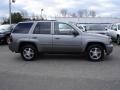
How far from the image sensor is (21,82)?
705cm

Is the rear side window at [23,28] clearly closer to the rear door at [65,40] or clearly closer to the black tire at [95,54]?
the rear door at [65,40]

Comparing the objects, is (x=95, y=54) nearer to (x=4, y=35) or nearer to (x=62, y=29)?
(x=62, y=29)

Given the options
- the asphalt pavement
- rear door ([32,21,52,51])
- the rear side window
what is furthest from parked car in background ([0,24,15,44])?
rear door ([32,21,52,51])

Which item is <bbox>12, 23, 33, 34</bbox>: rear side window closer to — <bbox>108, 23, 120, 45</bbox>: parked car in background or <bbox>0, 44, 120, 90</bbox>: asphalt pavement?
<bbox>0, 44, 120, 90</bbox>: asphalt pavement

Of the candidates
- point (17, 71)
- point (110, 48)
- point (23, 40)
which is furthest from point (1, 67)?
point (110, 48)

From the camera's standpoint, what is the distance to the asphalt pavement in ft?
21.7

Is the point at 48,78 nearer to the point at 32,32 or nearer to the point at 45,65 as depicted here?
the point at 45,65

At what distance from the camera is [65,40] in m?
10.7

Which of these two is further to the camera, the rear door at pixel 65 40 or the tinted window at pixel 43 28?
the tinted window at pixel 43 28

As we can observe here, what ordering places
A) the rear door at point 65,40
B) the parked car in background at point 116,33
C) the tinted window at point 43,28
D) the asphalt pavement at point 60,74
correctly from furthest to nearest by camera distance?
the parked car in background at point 116,33, the tinted window at point 43,28, the rear door at point 65,40, the asphalt pavement at point 60,74

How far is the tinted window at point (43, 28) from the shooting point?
35.9 ft

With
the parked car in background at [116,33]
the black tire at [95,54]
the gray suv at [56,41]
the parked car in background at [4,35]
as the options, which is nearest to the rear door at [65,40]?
the gray suv at [56,41]

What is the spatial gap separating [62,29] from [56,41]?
0.60 metres

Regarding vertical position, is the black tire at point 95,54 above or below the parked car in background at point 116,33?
below
